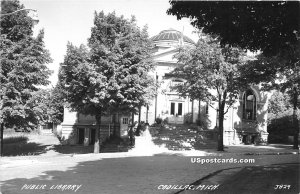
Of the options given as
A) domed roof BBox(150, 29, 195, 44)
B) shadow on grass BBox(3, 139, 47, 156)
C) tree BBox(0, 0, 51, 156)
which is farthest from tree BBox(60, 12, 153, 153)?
domed roof BBox(150, 29, 195, 44)

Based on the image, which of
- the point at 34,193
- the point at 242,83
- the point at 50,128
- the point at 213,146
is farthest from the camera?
the point at 50,128

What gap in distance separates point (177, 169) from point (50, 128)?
37.4 meters

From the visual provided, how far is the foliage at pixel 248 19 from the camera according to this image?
1062 cm

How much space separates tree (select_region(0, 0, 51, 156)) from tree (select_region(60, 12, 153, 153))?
231 cm

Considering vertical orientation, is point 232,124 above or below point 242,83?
below

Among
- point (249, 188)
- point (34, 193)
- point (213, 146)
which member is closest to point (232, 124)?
point (213, 146)

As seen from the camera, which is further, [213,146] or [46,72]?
[213,146]

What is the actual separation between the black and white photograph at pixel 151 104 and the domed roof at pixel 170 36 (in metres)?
0.35

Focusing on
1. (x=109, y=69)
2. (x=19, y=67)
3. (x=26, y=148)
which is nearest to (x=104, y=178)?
(x=109, y=69)

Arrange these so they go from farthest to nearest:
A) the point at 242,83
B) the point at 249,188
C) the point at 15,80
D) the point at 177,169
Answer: the point at 242,83 → the point at 15,80 → the point at 177,169 → the point at 249,188

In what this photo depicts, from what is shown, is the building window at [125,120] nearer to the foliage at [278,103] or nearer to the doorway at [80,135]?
the doorway at [80,135]

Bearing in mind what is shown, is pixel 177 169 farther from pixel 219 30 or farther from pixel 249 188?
pixel 219 30

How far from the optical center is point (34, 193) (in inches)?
420

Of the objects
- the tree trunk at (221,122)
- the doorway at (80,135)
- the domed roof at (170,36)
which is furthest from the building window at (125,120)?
the domed roof at (170,36)
